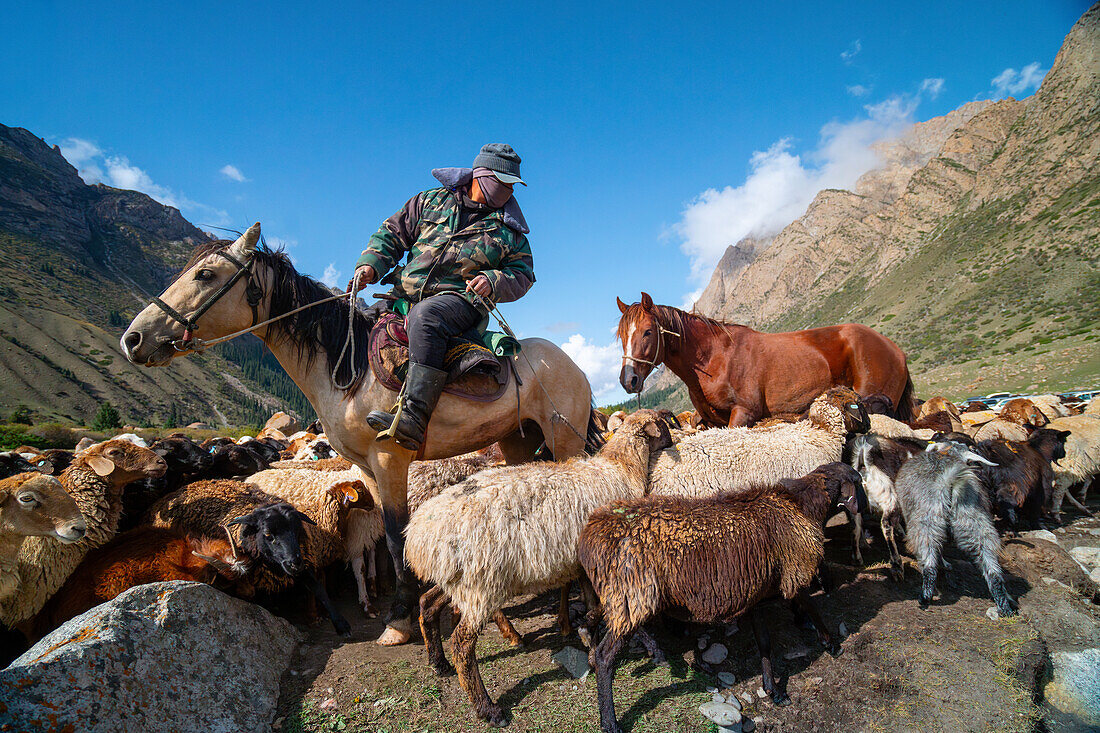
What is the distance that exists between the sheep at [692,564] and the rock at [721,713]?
42 centimetres

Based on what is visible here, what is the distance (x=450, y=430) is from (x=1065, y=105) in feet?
341

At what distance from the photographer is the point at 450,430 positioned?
5.05 m

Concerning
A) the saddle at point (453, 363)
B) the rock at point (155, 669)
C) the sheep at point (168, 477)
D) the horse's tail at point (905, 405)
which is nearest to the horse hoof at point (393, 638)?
the rock at point (155, 669)

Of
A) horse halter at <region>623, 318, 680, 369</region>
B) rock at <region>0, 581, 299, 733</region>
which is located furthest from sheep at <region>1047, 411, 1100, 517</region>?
rock at <region>0, 581, 299, 733</region>

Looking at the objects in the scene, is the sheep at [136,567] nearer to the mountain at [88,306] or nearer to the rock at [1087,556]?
the rock at [1087,556]

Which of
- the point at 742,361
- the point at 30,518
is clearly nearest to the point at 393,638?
the point at 30,518

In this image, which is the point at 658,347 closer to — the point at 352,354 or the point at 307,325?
the point at 352,354

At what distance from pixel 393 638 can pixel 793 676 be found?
11.4 feet

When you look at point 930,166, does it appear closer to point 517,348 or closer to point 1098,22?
point 1098,22

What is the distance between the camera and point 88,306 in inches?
3595

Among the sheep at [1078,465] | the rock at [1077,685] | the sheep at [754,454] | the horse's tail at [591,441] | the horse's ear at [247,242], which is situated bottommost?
the rock at [1077,685]

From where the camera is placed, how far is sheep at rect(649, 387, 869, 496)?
18.6 ft

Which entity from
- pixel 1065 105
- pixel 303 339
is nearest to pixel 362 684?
pixel 303 339

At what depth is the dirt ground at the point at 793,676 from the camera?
3537mm
